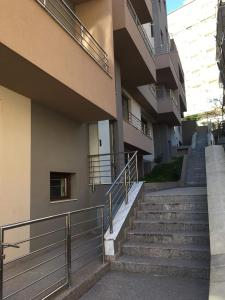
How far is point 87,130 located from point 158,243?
15.1ft

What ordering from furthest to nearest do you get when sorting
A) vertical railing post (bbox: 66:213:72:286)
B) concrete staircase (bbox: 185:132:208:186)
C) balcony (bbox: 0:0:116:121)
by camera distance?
concrete staircase (bbox: 185:132:208:186), balcony (bbox: 0:0:116:121), vertical railing post (bbox: 66:213:72:286)

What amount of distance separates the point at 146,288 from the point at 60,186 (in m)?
4.29

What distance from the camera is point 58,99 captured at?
751 centimetres

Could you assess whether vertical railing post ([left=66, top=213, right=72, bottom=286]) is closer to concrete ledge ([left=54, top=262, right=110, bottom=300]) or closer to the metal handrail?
concrete ledge ([left=54, top=262, right=110, bottom=300])

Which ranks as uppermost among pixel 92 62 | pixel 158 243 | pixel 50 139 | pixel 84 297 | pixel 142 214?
pixel 92 62

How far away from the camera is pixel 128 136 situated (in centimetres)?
1409

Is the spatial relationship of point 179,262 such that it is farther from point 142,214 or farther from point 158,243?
point 142,214

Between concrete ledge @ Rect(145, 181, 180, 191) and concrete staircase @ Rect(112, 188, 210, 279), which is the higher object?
concrete ledge @ Rect(145, 181, 180, 191)

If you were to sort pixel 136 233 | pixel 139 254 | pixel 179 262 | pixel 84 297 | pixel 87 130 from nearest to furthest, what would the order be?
pixel 84 297, pixel 179 262, pixel 139 254, pixel 136 233, pixel 87 130

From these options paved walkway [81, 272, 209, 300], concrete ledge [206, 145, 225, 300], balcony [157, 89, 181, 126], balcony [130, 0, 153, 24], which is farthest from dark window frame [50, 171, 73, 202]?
balcony [157, 89, 181, 126]

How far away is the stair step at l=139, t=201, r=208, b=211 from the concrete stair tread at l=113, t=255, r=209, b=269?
1780mm

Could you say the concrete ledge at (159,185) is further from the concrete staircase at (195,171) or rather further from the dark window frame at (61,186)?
the dark window frame at (61,186)

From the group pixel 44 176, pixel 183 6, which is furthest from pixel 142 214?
pixel 183 6

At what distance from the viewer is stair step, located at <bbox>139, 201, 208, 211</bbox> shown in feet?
26.0
